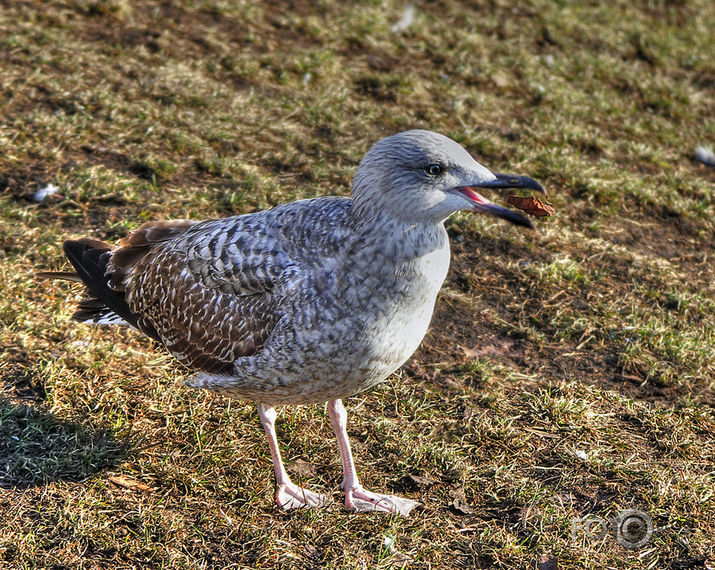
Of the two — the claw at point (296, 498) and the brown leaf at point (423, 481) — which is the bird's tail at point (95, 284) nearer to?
the claw at point (296, 498)

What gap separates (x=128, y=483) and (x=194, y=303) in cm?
99

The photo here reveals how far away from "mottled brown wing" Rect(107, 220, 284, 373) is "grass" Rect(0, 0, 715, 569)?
0.51m

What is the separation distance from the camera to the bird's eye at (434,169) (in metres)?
3.49

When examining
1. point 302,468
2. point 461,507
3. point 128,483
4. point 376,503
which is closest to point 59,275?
point 128,483

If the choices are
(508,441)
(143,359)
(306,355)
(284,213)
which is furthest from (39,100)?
(508,441)

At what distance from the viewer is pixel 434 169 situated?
3.51 m

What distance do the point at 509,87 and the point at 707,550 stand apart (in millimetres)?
5025

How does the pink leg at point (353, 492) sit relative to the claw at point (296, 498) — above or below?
above

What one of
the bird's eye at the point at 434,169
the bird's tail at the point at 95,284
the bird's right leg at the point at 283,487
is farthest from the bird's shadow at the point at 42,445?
the bird's eye at the point at 434,169

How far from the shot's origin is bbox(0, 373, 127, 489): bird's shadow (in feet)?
13.2

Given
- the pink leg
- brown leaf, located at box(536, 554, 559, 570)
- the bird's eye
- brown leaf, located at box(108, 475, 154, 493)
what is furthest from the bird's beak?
brown leaf, located at box(108, 475, 154, 493)

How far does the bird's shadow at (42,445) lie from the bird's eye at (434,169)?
7.26 ft

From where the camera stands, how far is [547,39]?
339 inches

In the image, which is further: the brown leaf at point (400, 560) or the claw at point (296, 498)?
the claw at point (296, 498)
